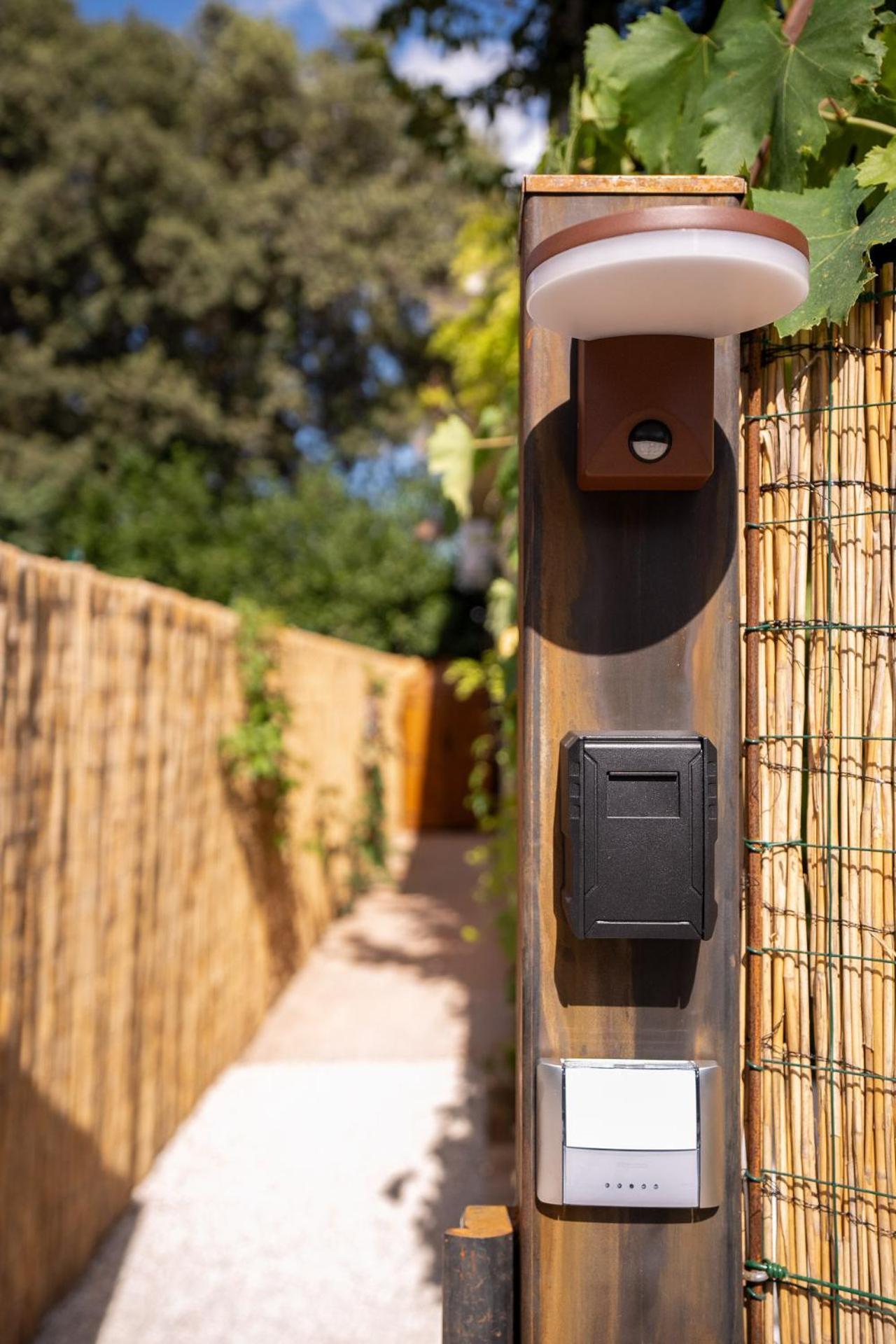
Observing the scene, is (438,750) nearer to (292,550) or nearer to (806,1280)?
(292,550)

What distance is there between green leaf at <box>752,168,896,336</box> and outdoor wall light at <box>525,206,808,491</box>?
0.15 meters

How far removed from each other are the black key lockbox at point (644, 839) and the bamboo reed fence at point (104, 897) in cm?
149

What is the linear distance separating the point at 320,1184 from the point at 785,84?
10.4 feet

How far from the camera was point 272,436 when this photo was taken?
14.8 metres

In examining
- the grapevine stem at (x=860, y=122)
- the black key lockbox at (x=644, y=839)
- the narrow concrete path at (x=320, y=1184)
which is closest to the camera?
the black key lockbox at (x=644, y=839)

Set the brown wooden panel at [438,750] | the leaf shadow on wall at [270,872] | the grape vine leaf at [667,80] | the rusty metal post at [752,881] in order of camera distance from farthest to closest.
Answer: the brown wooden panel at [438,750]
the leaf shadow on wall at [270,872]
the grape vine leaf at [667,80]
the rusty metal post at [752,881]

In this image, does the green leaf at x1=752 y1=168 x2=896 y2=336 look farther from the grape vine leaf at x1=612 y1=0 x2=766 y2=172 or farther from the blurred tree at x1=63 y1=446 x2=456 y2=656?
the blurred tree at x1=63 y1=446 x2=456 y2=656

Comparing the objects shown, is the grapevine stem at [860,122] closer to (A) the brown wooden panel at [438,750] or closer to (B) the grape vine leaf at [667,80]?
(B) the grape vine leaf at [667,80]

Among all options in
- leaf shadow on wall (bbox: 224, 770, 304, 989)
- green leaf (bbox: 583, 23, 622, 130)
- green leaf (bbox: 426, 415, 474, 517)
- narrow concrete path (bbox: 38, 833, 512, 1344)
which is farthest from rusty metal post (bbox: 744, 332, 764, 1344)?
leaf shadow on wall (bbox: 224, 770, 304, 989)

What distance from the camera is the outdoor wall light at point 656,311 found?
0.92 meters

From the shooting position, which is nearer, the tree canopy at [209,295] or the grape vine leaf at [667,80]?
the grape vine leaf at [667,80]

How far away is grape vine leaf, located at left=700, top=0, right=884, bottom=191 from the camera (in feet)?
4.04

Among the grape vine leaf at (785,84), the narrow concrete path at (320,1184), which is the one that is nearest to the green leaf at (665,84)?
the grape vine leaf at (785,84)

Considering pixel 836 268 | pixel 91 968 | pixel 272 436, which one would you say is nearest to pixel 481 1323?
pixel 836 268
